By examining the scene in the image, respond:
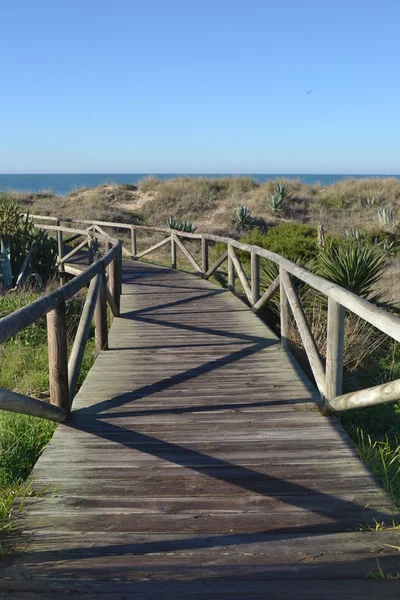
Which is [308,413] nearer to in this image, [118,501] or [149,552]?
[118,501]

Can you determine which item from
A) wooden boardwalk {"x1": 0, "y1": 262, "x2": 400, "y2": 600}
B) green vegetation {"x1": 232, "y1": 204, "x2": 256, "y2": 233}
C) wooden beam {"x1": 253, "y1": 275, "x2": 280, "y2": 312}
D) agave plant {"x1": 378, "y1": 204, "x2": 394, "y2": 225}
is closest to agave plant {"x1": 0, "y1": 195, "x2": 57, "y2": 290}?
wooden beam {"x1": 253, "y1": 275, "x2": 280, "y2": 312}

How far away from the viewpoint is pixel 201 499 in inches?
121

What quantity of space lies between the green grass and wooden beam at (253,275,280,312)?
2.26m

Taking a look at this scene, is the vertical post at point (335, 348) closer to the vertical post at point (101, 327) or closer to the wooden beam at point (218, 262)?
the vertical post at point (101, 327)

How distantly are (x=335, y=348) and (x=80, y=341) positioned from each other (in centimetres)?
206

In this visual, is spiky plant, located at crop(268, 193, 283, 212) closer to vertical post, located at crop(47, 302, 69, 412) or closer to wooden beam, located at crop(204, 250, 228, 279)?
wooden beam, located at crop(204, 250, 228, 279)

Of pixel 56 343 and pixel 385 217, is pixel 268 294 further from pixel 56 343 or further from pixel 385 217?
pixel 385 217

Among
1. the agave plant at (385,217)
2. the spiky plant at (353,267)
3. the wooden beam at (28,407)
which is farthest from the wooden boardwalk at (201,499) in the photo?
the agave plant at (385,217)

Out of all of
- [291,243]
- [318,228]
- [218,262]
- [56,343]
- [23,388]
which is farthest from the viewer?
[291,243]

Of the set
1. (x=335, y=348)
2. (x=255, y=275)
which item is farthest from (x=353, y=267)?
(x=335, y=348)

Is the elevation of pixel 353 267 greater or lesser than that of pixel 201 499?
greater

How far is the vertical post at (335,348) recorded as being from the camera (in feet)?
13.8

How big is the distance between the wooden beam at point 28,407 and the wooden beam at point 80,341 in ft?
0.92

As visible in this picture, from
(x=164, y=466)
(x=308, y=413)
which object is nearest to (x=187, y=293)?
(x=308, y=413)
